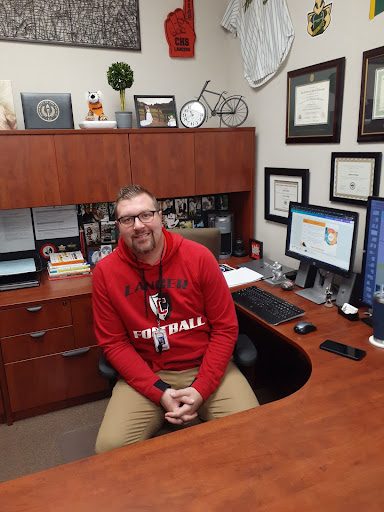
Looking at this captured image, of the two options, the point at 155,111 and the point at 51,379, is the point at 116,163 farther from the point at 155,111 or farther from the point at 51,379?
the point at 51,379

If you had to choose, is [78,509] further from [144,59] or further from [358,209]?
[144,59]

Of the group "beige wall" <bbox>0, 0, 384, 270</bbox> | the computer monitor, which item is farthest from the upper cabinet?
the computer monitor

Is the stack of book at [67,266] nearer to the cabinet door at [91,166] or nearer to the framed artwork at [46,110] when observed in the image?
the cabinet door at [91,166]

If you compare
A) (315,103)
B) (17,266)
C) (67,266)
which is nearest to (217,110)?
(315,103)

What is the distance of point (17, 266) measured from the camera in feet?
8.05

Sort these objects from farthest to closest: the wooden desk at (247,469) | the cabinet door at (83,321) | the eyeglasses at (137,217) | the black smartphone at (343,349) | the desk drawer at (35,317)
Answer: the cabinet door at (83,321) < the desk drawer at (35,317) < the eyeglasses at (137,217) < the black smartphone at (343,349) < the wooden desk at (247,469)

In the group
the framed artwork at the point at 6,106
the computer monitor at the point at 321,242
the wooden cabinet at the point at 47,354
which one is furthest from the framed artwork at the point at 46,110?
the computer monitor at the point at 321,242

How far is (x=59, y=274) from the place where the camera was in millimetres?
2469

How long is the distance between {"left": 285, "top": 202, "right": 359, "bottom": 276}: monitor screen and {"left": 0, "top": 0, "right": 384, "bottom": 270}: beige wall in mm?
199

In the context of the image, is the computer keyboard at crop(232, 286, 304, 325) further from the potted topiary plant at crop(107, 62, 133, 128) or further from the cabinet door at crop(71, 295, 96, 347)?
the potted topiary plant at crop(107, 62, 133, 128)

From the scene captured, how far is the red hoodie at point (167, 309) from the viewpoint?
1.67 m

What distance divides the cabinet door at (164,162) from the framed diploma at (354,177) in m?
0.89

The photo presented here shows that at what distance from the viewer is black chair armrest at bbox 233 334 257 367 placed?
1635 millimetres

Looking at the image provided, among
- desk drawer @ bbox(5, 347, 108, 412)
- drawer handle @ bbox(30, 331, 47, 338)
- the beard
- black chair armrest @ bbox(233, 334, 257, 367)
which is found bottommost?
desk drawer @ bbox(5, 347, 108, 412)
